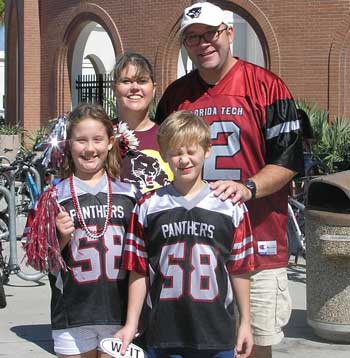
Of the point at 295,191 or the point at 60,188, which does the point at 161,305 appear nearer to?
the point at 60,188

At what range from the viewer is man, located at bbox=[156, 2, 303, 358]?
4.06 metres

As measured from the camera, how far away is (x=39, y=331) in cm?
709

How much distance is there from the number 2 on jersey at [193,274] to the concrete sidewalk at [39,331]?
3.06 m

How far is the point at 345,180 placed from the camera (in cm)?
641

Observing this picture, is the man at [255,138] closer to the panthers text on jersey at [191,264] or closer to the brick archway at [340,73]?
the panthers text on jersey at [191,264]

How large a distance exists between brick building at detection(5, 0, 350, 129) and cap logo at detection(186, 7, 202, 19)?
14448mm

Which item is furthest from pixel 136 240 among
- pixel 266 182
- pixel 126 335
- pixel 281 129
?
pixel 281 129

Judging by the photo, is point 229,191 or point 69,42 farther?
point 69,42

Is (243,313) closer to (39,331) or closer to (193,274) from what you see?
(193,274)

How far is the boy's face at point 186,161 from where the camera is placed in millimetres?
3473

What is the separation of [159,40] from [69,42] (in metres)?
3.99

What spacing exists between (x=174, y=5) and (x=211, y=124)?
54.6 feet

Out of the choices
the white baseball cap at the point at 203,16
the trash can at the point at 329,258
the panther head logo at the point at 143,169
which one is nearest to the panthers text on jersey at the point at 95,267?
the panther head logo at the point at 143,169

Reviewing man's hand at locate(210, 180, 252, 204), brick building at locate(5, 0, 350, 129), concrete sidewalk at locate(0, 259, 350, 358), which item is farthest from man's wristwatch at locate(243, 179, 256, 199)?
brick building at locate(5, 0, 350, 129)
